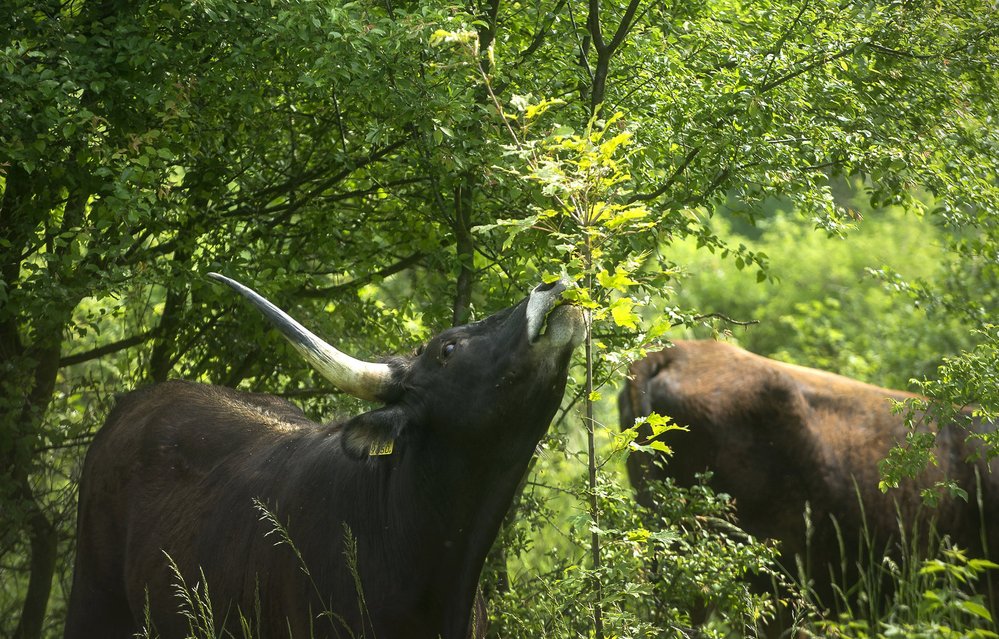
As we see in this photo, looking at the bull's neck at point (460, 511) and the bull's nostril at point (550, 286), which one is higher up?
the bull's nostril at point (550, 286)

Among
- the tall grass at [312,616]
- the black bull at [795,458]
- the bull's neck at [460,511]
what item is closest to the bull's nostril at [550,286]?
the bull's neck at [460,511]

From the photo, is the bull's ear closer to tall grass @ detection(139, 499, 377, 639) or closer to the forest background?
tall grass @ detection(139, 499, 377, 639)

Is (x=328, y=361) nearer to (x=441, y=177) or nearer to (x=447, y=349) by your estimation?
(x=447, y=349)

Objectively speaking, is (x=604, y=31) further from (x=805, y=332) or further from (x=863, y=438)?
(x=805, y=332)

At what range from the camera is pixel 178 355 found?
685 centimetres

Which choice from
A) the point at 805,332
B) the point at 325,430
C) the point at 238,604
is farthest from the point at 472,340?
the point at 805,332

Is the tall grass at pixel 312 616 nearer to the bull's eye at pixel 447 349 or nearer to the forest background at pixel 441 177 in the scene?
the bull's eye at pixel 447 349

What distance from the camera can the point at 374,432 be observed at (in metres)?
4.41

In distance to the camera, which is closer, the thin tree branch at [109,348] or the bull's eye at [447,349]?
the bull's eye at [447,349]

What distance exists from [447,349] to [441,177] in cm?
→ 147

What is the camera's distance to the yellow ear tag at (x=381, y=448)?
4359 mm

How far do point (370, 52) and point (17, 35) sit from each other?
192cm

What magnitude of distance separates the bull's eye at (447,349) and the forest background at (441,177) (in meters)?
0.58

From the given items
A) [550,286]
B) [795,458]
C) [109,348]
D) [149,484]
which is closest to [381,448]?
[550,286]
